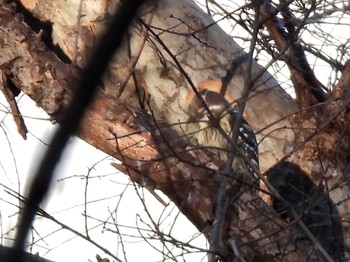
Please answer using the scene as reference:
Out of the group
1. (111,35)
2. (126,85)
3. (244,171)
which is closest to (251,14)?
(126,85)

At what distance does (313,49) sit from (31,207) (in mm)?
3429

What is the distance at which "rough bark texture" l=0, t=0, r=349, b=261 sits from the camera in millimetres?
3098

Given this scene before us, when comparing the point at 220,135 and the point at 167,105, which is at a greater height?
the point at 167,105

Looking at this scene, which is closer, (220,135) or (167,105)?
(220,135)

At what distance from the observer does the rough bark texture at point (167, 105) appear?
310cm

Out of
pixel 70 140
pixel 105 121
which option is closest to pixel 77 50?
pixel 105 121

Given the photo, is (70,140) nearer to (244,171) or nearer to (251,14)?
(244,171)

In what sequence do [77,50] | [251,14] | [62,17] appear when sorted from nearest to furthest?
[251,14] < [77,50] < [62,17]

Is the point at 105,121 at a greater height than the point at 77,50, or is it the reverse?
the point at 77,50

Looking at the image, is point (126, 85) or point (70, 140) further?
point (126, 85)

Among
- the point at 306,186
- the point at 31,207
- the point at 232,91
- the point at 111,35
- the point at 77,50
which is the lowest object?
the point at 31,207

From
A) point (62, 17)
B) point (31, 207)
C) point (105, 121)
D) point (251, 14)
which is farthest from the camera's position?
point (62, 17)

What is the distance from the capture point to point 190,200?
126 inches

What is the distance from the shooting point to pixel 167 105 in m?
4.13
